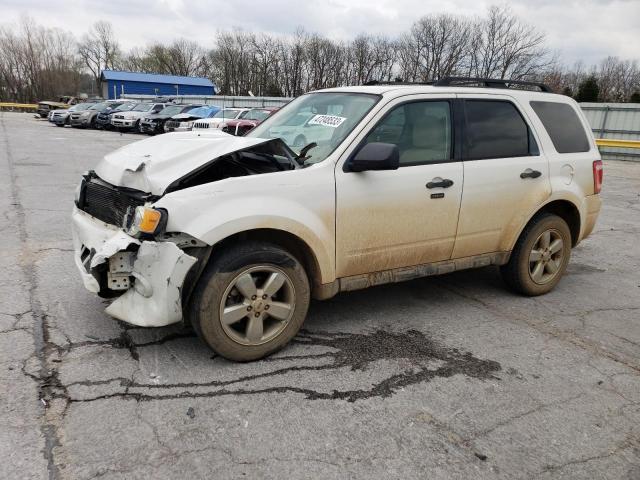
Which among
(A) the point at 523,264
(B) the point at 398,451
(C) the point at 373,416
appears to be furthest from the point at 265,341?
(A) the point at 523,264

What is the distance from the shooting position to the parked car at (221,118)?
21578 mm

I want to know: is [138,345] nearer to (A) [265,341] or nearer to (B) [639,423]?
(A) [265,341]

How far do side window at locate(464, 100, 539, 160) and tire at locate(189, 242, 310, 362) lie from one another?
190cm

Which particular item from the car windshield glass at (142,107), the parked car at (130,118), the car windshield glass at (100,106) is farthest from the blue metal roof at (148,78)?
the parked car at (130,118)

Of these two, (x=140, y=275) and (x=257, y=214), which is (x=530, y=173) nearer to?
(x=257, y=214)

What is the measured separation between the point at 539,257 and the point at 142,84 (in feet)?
256

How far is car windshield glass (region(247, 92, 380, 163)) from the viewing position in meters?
3.76

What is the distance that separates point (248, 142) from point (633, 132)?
24.7 meters

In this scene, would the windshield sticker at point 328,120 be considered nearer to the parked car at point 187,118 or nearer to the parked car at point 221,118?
the parked car at point 221,118

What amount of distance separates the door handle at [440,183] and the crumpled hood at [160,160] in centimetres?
132

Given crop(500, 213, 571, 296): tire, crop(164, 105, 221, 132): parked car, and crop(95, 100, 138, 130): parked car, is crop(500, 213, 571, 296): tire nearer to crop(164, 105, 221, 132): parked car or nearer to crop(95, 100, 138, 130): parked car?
crop(164, 105, 221, 132): parked car

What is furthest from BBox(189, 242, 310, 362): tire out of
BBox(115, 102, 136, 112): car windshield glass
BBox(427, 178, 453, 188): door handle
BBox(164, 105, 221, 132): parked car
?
BBox(115, 102, 136, 112): car windshield glass

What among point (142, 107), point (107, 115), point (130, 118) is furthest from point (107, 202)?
point (107, 115)

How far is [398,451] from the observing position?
2.59 m
